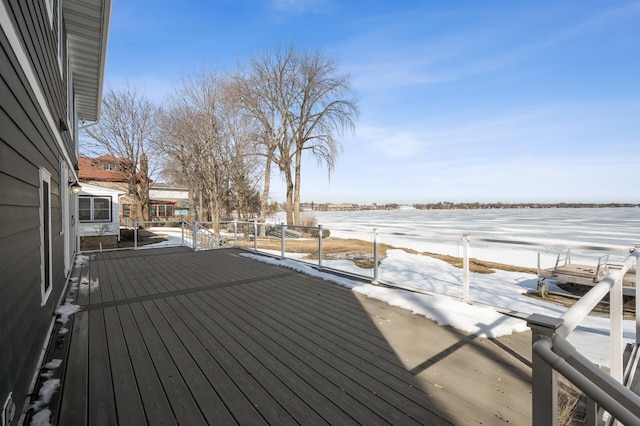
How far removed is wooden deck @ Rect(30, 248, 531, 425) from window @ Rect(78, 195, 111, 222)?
10181mm

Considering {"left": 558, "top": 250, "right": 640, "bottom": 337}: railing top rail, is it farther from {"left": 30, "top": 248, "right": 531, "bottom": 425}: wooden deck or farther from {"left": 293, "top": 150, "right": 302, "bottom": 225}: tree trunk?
{"left": 293, "top": 150, "right": 302, "bottom": 225}: tree trunk

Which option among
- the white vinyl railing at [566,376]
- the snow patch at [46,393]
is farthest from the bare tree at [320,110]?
the white vinyl railing at [566,376]

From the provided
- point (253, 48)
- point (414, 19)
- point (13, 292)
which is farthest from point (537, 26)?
point (253, 48)

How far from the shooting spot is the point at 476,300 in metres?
4.46

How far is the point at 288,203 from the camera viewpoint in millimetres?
17875

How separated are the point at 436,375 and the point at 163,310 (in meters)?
2.99

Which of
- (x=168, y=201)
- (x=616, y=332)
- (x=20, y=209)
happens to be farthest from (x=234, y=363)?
Result: (x=168, y=201)

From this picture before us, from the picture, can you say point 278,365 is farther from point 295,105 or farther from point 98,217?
point 295,105

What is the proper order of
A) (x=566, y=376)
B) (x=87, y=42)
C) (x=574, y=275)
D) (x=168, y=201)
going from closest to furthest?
(x=566, y=376) → (x=87, y=42) → (x=574, y=275) → (x=168, y=201)

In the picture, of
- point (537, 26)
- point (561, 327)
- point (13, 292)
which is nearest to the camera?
point (561, 327)

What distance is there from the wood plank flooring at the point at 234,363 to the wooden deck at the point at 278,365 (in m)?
0.01

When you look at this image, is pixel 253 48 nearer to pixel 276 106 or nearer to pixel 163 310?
pixel 276 106

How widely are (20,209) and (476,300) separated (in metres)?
5.09

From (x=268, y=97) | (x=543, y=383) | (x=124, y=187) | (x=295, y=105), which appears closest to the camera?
(x=543, y=383)
